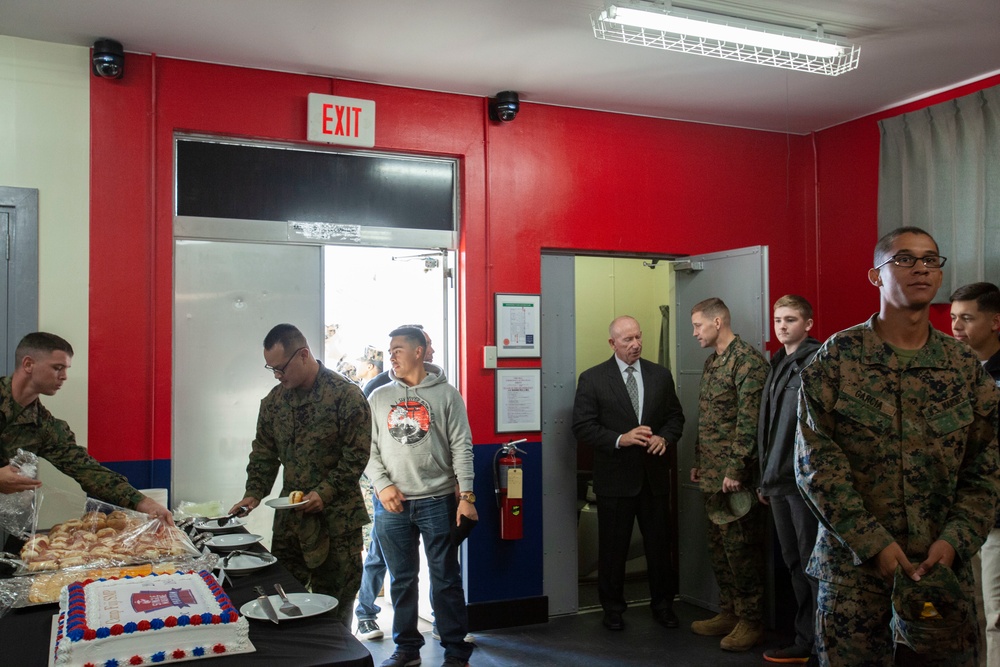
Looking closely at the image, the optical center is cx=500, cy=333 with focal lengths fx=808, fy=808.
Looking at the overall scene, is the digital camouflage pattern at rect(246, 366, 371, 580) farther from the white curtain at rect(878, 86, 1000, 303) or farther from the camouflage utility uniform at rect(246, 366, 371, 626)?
the white curtain at rect(878, 86, 1000, 303)

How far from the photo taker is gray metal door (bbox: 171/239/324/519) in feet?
13.5

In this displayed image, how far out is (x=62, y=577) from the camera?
7.25ft

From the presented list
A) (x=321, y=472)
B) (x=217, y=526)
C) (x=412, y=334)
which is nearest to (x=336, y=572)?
(x=321, y=472)

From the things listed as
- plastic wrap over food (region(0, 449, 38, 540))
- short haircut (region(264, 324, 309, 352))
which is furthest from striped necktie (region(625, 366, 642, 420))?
plastic wrap over food (region(0, 449, 38, 540))

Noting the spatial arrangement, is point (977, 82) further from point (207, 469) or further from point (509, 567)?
point (207, 469)

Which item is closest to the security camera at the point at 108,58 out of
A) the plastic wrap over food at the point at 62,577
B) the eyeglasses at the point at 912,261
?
the plastic wrap over food at the point at 62,577

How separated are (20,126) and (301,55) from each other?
1359 millimetres

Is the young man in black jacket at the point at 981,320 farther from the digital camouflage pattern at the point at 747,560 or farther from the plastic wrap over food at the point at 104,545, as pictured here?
the plastic wrap over food at the point at 104,545

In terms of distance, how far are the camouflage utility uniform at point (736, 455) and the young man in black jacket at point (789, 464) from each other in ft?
0.27

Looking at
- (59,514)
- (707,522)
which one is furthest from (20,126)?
(707,522)

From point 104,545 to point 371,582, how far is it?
7.62ft

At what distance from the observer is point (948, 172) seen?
4.64 metres

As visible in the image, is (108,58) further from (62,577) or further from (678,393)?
(678,393)

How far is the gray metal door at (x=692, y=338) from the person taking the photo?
461cm
